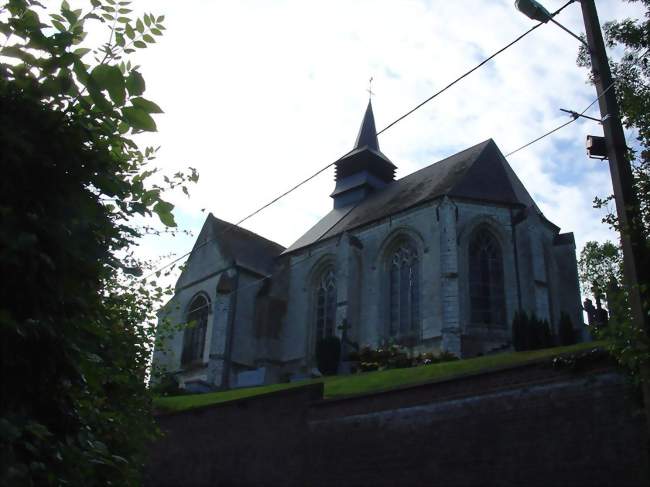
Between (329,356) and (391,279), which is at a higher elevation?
(391,279)

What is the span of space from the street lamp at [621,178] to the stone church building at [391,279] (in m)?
16.8

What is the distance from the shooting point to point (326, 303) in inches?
1230

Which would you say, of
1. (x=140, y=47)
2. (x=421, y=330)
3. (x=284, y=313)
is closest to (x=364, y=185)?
(x=284, y=313)

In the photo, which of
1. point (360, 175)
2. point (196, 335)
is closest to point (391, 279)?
point (360, 175)

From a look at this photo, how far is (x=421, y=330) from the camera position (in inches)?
1035

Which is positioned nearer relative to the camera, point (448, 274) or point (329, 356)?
point (448, 274)

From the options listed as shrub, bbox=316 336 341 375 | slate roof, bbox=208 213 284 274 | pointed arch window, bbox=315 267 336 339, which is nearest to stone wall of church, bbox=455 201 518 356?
shrub, bbox=316 336 341 375

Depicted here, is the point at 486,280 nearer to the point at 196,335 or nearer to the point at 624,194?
the point at 196,335

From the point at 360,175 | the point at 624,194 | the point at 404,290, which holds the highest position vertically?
the point at 360,175

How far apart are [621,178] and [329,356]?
1970 cm

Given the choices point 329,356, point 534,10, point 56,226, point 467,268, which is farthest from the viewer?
point 467,268

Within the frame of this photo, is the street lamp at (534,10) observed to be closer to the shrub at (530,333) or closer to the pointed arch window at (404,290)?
the shrub at (530,333)

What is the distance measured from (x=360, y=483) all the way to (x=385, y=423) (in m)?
1.31

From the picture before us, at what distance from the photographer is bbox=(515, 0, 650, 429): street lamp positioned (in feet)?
23.1
